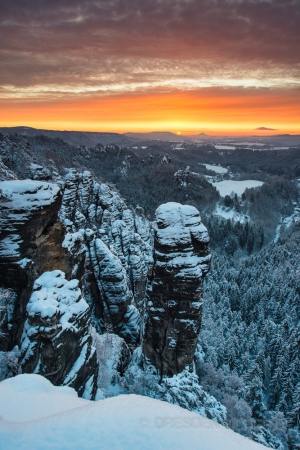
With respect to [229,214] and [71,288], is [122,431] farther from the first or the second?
[229,214]

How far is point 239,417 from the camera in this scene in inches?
934

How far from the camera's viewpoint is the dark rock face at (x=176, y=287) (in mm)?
19744

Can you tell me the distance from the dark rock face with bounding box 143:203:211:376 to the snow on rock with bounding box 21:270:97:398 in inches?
253

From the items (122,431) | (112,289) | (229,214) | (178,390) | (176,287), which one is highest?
(122,431)

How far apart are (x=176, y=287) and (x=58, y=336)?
954 centimetres

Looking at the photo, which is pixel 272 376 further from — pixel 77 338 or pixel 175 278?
pixel 77 338

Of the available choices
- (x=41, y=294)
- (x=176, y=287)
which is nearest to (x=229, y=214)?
(x=176, y=287)

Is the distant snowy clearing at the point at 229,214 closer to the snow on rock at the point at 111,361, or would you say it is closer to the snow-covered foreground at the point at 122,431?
the snow on rock at the point at 111,361

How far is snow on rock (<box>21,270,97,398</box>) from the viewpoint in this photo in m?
12.9

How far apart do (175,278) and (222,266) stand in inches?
2680

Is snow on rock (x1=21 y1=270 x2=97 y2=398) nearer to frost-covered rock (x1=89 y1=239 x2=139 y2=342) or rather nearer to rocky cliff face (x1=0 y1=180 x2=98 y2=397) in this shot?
rocky cliff face (x1=0 y1=180 x2=98 y2=397)

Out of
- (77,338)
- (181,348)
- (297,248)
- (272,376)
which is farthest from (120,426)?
(297,248)

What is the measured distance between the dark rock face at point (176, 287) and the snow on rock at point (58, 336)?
6.42 m

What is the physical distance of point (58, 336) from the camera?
43.5ft
